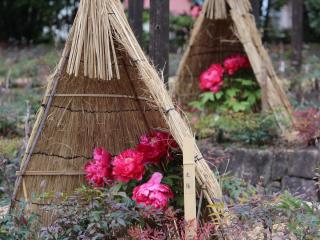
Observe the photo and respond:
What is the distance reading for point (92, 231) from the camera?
11.4 feet

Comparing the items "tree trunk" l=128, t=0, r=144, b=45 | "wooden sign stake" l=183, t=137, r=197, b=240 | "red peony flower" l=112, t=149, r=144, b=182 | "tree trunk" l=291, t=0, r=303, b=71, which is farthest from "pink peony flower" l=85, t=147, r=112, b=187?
"tree trunk" l=291, t=0, r=303, b=71

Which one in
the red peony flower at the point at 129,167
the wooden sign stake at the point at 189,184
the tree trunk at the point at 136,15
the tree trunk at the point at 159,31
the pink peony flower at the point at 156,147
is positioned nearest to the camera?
the wooden sign stake at the point at 189,184

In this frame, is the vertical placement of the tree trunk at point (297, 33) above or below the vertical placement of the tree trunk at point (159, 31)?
below

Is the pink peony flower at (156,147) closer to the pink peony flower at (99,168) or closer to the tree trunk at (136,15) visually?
the pink peony flower at (99,168)

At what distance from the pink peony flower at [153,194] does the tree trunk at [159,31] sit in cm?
231

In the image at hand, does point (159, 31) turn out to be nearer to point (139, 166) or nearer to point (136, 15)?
point (136, 15)

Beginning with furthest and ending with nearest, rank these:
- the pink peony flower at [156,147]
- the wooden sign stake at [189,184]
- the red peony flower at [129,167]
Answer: the pink peony flower at [156,147] → the red peony flower at [129,167] → the wooden sign stake at [189,184]

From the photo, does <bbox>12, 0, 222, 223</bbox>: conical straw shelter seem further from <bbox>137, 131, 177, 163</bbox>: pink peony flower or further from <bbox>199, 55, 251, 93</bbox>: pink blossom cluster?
<bbox>199, 55, 251, 93</bbox>: pink blossom cluster

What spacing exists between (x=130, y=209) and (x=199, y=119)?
3724 millimetres

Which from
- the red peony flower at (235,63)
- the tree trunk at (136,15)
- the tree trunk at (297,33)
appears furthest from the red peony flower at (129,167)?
the tree trunk at (297,33)

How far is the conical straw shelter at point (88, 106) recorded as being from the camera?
3.90m

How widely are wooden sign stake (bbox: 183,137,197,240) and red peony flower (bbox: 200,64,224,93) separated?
12.5ft

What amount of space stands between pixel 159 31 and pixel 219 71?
1430 millimetres

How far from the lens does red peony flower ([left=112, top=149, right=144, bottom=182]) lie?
152 inches
